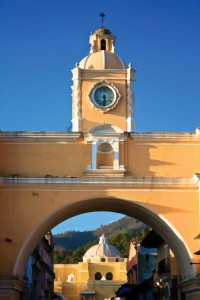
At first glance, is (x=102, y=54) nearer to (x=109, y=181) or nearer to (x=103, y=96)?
(x=103, y=96)

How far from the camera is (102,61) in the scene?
23.3 m

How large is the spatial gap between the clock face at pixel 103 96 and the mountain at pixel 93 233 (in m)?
106

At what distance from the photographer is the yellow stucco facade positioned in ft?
68.8

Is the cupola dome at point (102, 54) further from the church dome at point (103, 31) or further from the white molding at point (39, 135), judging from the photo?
the white molding at point (39, 135)

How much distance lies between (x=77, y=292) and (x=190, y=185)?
157ft

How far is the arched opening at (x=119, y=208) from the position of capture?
20.9 meters

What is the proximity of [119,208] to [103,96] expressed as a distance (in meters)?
3.98

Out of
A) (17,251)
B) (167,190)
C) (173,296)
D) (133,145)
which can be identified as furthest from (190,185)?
(173,296)

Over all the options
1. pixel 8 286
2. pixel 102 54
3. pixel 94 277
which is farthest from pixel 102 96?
pixel 94 277

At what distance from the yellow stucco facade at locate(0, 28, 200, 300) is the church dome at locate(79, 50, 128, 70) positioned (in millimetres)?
2586

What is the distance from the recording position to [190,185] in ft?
69.7

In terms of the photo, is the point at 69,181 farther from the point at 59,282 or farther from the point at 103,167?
the point at 59,282

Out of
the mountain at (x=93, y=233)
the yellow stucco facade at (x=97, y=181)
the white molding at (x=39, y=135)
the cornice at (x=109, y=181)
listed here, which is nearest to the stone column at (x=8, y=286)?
the yellow stucco facade at (x=97, y=181)

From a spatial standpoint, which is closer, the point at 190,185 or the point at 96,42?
the point at 190,185
